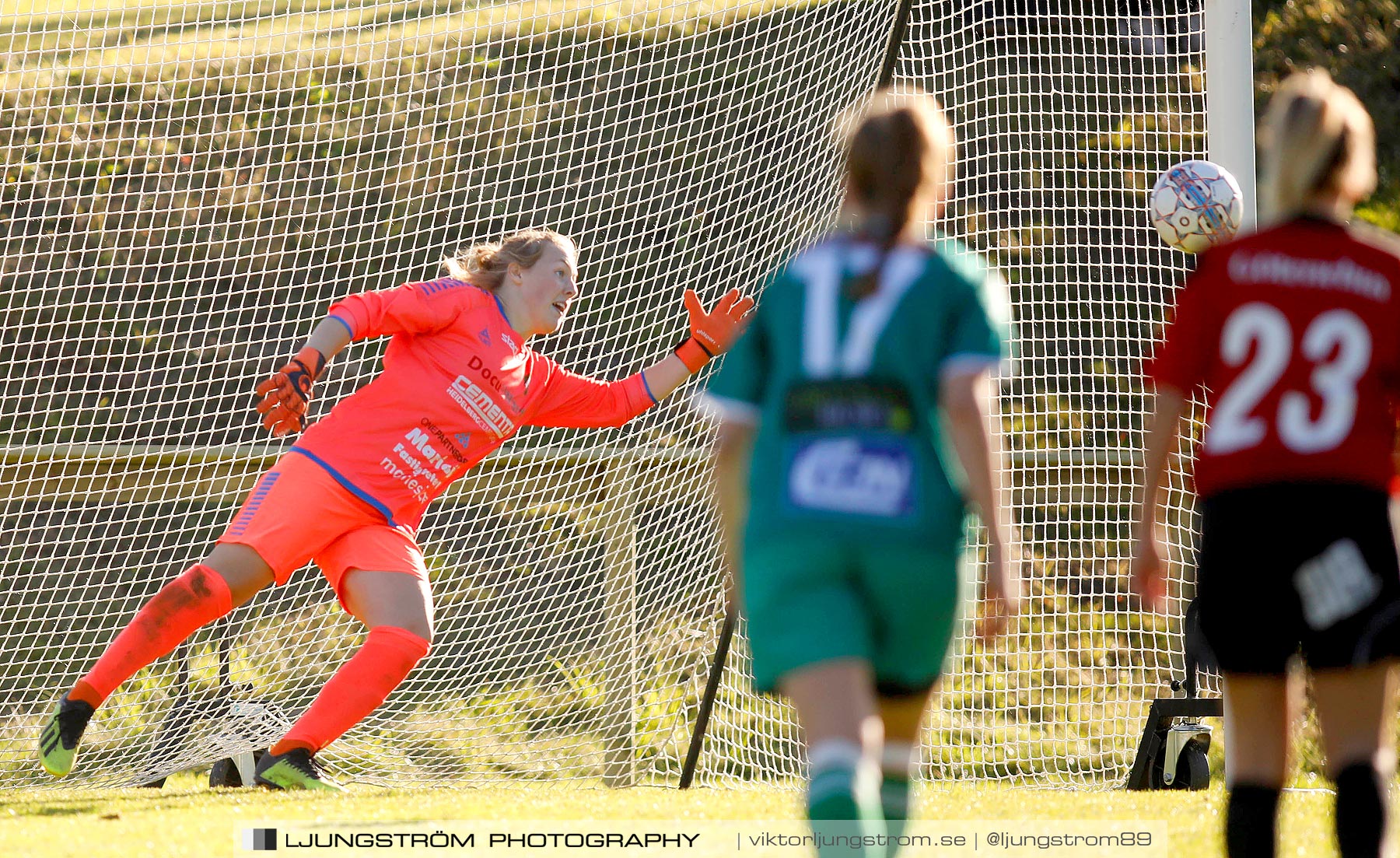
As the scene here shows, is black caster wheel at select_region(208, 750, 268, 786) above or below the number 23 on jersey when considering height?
below

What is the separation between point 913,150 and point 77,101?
491cm

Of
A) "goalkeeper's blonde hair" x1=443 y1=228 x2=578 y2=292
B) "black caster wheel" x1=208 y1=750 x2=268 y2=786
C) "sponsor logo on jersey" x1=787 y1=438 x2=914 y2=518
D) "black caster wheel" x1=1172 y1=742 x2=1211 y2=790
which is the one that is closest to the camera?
"sponsor logo on jersey" x1=787 y1=438 x2=914 y2=518

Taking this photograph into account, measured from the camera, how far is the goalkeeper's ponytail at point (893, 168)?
1.76m

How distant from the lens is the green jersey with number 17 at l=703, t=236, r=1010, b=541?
5.54 feet

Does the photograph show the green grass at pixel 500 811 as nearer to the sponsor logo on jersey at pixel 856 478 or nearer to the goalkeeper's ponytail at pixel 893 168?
the sponsor logo on jersey at pixel 856 478

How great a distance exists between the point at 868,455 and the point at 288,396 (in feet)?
5.58

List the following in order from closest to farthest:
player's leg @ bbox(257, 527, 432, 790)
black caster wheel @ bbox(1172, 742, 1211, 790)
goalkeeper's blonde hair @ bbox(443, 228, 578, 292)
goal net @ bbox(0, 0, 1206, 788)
Result: player's leg @ bbox(257, 527, 432, 790) → goalkeeper's blonde hair @ bbox(443, 228, 578, 292) → black caster wheel @ bbox(1172, 742, 1211, 790) → goal net @ bbox(0, 0, 1206, 788)

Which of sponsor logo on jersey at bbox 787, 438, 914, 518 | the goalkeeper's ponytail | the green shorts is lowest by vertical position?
the green shorts

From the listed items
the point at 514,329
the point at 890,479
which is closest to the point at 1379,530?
the point at 890,479

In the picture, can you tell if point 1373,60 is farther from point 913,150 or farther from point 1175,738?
point 913,150

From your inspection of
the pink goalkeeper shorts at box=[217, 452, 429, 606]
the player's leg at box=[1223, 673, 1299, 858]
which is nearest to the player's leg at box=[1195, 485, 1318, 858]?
the player's leg at box=[1223, 673, 1299, 858]

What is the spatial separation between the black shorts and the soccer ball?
1849 mm

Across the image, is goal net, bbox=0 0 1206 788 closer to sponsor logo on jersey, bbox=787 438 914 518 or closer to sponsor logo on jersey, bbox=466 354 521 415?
sponsor logo on jersey, bbox=466 354 521 415

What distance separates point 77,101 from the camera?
18.6ft
